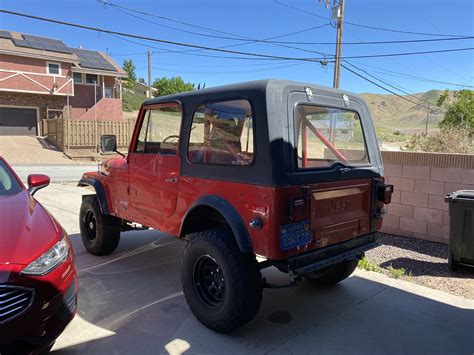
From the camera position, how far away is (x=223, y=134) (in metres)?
3.47

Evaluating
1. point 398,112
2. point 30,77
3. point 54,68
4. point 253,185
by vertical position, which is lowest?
point 253,185

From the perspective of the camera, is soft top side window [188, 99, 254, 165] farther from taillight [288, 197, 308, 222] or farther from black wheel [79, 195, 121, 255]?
black wheel [79, 195, 121, 255]

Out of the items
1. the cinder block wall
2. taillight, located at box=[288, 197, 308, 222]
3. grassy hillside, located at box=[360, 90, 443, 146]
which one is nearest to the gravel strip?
the cinder block wall

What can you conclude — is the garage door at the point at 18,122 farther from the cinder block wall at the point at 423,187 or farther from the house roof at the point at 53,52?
the cinder block wall at the point at 423,187

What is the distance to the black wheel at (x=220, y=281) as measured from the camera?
3070 mm

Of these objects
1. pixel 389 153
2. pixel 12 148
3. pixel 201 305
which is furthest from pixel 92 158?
pixel 201 305

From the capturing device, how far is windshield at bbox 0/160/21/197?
3.61 m

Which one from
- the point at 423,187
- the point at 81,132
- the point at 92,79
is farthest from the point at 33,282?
the point at 92,79

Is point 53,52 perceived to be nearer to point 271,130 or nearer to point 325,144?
point 325,144

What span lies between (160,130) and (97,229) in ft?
5.98

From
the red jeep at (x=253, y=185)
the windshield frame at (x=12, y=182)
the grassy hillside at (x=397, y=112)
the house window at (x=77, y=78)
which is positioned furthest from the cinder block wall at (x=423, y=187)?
the grassy hillside at (x=397, y=112)

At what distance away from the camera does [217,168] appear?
10.9 feet

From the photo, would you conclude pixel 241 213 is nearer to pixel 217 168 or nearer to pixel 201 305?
pixel 217 168

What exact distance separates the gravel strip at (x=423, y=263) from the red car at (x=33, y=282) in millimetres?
3774
